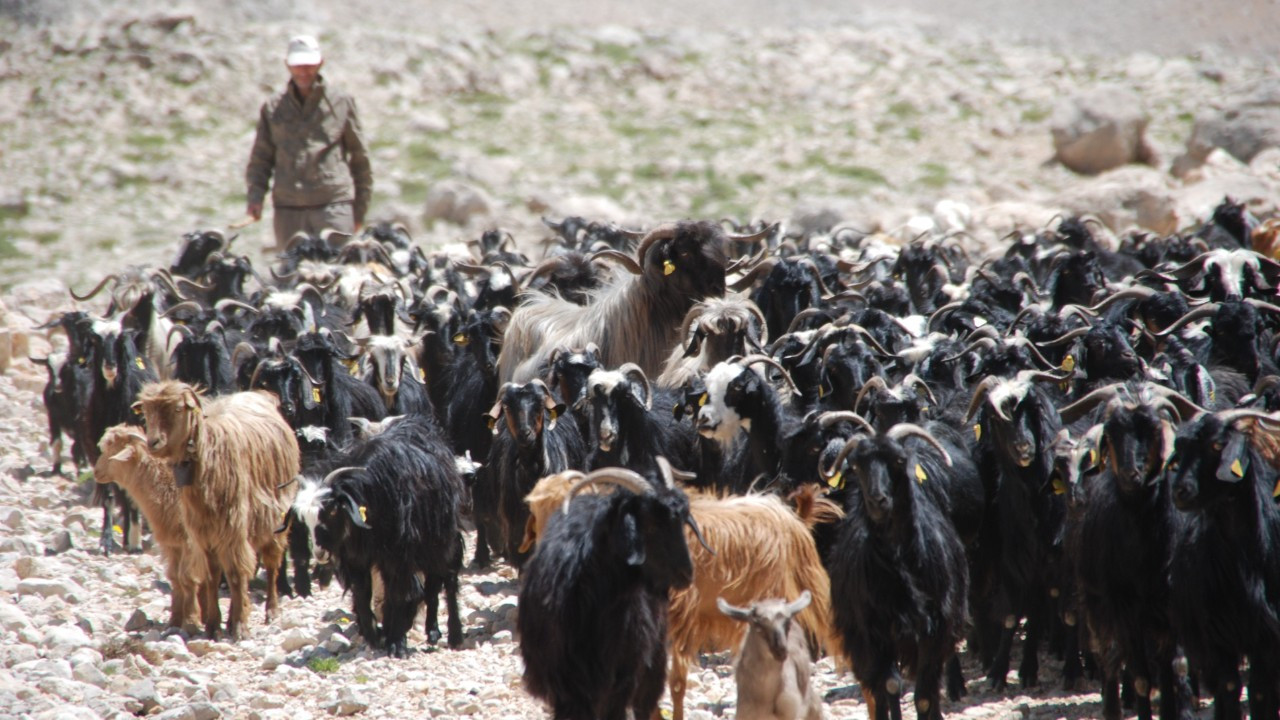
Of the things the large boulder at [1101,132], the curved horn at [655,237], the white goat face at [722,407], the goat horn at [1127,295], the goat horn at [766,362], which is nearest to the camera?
the white goat face at [722,407]

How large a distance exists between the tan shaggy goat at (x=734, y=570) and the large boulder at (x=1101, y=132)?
1860 centimetres

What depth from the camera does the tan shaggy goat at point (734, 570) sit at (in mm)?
6000

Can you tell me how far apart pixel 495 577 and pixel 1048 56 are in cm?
2666

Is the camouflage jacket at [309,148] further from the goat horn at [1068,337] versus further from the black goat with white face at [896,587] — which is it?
the black goat with white face at [896,587]

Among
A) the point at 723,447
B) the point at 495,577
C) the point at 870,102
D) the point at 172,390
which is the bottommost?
the point at 495,577

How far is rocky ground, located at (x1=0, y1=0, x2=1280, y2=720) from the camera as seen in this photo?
55.5 feet

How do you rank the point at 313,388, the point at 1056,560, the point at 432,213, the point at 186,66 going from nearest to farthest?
the point at 1056,560
the point at 313,388
the point at 432,213
the point at 186,66

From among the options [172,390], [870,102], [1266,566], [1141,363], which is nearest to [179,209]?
[870,102]

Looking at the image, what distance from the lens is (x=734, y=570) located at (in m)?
6.00

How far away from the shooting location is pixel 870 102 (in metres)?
28.9

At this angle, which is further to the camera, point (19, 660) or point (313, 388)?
point (313, 388)

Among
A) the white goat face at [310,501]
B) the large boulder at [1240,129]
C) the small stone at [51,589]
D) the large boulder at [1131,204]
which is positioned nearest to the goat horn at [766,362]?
the white goat face at [310,501]

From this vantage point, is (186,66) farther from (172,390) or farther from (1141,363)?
(1141,363)

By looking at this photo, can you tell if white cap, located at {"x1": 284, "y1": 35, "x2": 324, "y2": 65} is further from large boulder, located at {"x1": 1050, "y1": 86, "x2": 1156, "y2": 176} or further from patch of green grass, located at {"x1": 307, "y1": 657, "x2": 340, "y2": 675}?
large boulder, located at {"x1": 1050, "y1": 86, "x2": 1156, "y2": 176}
